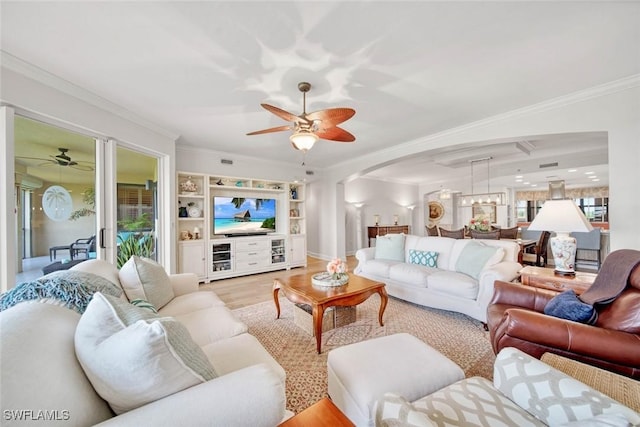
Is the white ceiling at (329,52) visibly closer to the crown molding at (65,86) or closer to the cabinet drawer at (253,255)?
the crown molding at (65,86)

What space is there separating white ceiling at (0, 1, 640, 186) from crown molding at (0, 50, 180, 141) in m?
0.07

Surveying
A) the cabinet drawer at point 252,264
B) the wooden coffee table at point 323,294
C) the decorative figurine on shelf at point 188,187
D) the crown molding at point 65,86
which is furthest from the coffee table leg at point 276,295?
the decorative figurine on shelf at point 188,187

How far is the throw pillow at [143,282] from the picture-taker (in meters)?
1.84

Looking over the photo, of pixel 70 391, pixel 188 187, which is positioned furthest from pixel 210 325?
pixel 188 187

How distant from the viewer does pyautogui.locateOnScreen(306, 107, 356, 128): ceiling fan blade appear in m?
2.09

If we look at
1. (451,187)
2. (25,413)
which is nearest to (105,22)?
(25,413)

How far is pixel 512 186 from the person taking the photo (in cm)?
Answer: 868

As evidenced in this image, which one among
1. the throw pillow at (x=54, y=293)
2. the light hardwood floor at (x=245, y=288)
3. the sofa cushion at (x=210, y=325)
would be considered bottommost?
the light hardwood floor at (x=245, y=288)

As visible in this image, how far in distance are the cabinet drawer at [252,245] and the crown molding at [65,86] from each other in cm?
244

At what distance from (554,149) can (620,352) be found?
506 centimetres

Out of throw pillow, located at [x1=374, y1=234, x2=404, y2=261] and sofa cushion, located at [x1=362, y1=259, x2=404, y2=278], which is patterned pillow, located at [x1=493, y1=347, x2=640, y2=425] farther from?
throw pillow, located at [x1=374, y1=234, x2=404, y2=261]

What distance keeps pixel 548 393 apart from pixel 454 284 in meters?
1.93

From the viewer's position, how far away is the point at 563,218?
7.43 ft

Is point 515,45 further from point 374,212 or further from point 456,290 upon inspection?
point 374,212
